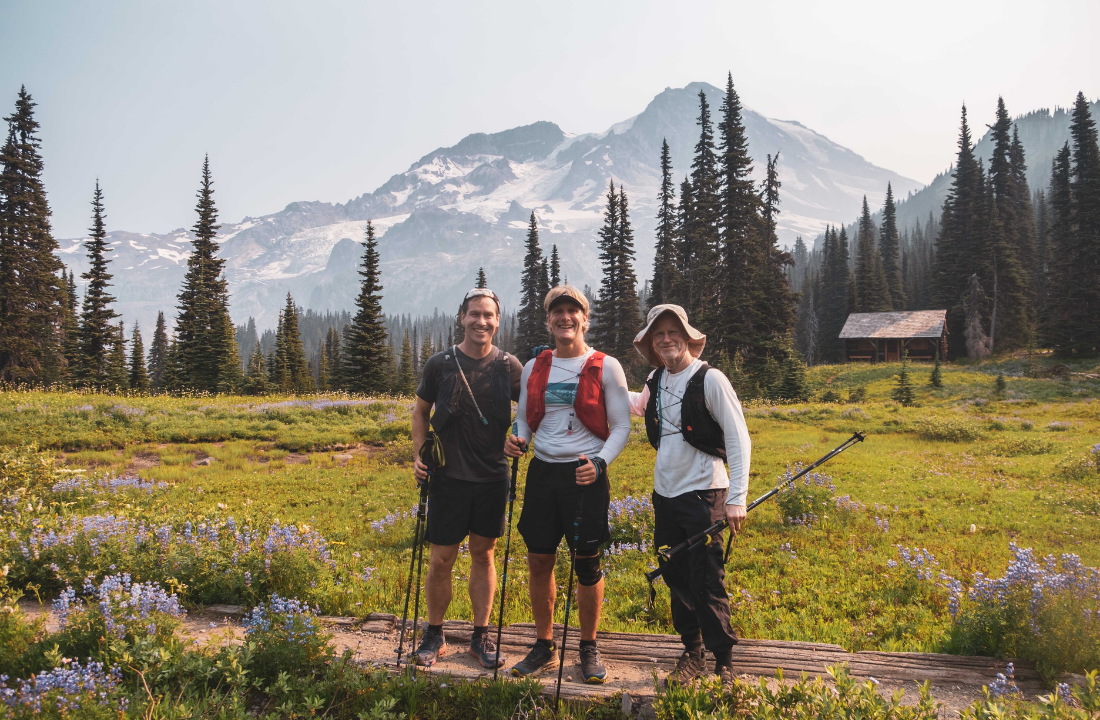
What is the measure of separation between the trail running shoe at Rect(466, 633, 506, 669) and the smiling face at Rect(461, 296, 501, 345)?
2675mm

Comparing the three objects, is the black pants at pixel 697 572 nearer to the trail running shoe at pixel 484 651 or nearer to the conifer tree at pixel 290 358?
the trail running shoe at pixel 484 651

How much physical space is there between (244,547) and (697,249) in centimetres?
4424

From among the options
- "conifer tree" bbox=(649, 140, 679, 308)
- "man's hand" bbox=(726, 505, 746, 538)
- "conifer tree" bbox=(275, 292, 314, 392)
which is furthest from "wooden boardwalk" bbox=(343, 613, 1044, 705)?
"conifer tree" bbox=(275, 292, 314, 392)

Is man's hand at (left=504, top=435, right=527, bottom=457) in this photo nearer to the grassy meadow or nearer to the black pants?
the black pants

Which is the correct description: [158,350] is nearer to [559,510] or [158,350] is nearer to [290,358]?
[290,358]

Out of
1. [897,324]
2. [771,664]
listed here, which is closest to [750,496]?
[771,664]

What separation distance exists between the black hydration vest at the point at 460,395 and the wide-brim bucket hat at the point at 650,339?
1260 millimetres

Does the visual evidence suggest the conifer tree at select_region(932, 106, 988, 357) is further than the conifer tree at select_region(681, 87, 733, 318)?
Yes

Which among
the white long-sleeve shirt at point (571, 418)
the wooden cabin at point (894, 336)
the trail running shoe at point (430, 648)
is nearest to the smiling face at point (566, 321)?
the white long-sleeve shirt at point (571, 418)

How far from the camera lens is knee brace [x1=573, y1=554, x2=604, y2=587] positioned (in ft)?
14.0

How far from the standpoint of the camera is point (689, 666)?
4.12 m

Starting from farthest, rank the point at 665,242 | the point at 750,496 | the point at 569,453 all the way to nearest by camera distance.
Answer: the point at 665,242 → the point at 750,496 → the point at 569,453

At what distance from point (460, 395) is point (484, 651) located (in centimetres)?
228

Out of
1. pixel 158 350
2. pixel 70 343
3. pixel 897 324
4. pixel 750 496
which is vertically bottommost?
pixel 750 496
